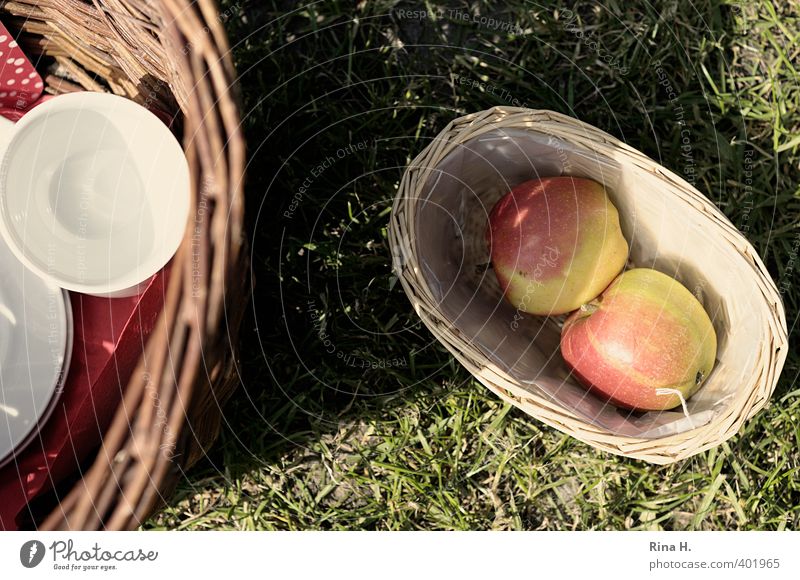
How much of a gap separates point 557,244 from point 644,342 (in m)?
0.10

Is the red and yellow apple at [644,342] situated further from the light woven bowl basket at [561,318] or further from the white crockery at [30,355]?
the white crockery at [30,355]

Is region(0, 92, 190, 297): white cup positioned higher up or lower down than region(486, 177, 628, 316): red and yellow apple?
higher up

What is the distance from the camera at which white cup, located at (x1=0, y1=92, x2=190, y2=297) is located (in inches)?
20.3

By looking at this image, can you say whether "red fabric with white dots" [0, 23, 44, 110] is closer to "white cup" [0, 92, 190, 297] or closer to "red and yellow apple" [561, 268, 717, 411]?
"white cup" [0, 92, 190, 297]

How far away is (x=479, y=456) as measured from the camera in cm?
61

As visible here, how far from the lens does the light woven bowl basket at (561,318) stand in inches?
19.5

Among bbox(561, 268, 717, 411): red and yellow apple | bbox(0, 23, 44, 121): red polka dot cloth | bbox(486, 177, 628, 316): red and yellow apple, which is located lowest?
bbox(561, 268, 717, 411): red and yellow apple

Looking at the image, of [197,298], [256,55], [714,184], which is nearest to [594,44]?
[714,184]

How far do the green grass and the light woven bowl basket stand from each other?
70 mm

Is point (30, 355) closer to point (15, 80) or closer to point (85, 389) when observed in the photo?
point (85, 389)

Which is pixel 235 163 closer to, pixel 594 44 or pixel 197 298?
pixel 197 298

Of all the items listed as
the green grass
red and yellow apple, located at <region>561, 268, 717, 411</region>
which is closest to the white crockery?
the green grass
